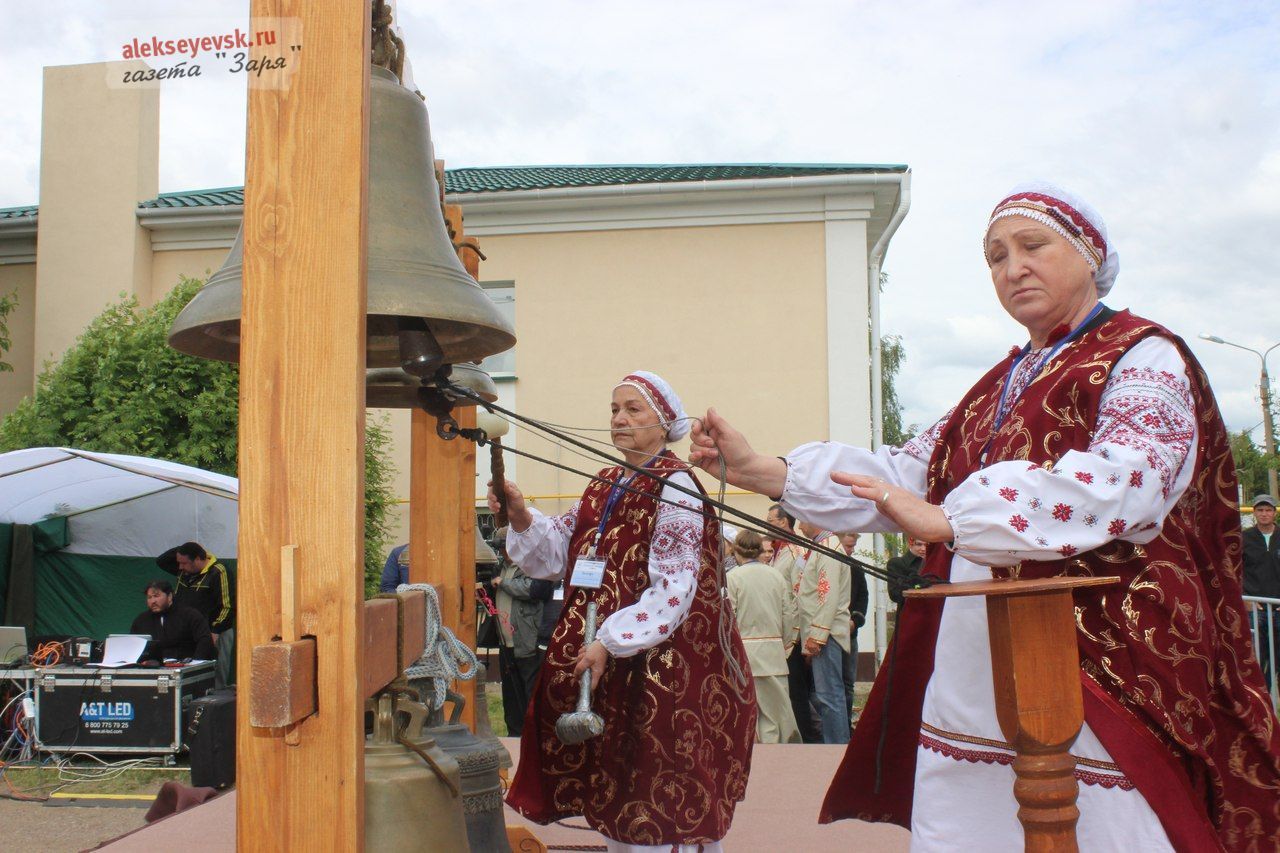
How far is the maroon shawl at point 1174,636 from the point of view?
175cm

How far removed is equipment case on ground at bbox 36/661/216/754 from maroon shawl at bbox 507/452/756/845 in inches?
203

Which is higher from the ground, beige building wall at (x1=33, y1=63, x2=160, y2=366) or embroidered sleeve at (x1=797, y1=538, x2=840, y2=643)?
beige building wall at (x1=33, y1=63, x2=160, y2=366)

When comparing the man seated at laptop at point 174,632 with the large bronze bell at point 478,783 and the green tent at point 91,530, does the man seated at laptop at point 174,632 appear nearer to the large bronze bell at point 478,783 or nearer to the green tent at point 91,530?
the green tent at point 91,530

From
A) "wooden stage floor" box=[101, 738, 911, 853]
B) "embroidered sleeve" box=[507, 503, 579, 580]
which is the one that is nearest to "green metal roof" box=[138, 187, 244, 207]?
"wooden stage floor" box=[101, 738, 911, 853]

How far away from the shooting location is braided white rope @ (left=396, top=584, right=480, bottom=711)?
6.86 ft

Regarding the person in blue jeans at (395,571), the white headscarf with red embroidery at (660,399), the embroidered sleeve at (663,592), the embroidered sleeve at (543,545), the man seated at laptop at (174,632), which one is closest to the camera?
the embroidered sleeve at (663,592)

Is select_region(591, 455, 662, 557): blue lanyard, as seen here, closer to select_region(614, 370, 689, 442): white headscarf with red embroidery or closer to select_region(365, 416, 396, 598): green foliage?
select_region(614, 370, 689, 442): white headscarf with red embroidery

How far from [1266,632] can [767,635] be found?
3.44 meters

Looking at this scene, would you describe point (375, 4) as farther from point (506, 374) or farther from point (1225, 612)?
point (506, 374)

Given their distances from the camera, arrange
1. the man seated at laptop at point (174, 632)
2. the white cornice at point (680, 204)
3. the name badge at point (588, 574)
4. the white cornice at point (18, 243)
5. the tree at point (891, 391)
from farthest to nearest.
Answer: the tree at point (891, 391) → the white cornice at point (18, 243) → the white cornice at point (680, 204) → the man seated at laptop at point (174, 632) → the name badge at point (588, 574)

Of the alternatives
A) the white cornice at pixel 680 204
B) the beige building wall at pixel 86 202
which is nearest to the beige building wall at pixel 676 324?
the white cornice at pixel 680 204

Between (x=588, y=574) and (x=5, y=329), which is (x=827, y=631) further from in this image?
(x=5, y=329)

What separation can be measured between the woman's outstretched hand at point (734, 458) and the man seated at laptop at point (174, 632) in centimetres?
678

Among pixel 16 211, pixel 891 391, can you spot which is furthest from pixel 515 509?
pixel 891 391
